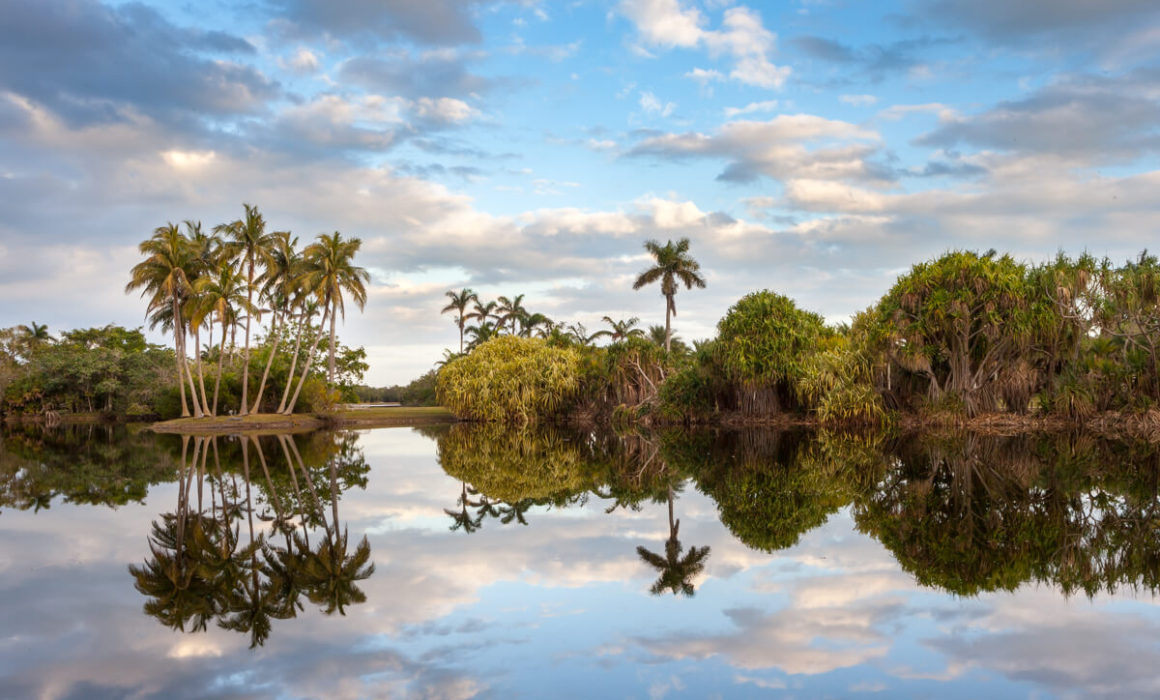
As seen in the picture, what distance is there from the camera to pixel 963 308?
34250 mm

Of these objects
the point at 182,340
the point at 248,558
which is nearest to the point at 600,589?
the point at 248,558

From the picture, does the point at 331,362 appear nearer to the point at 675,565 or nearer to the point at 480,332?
the point at 480,332

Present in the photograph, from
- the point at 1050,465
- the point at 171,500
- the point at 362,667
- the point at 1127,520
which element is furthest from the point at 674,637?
the point at 1050,465

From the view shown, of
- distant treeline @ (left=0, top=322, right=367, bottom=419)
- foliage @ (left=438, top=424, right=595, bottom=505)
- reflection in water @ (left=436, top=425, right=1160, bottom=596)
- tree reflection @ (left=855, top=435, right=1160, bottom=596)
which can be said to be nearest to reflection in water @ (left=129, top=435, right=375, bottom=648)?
reflection in water @ (left=436, top=425, right=1160, bottom=596)

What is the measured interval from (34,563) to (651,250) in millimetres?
55548

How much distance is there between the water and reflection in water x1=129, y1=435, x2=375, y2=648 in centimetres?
6

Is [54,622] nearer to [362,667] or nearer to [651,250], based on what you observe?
[362,667]

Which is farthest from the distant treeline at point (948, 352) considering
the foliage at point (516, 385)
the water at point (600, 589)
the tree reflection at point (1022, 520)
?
the water at point (600, 589)

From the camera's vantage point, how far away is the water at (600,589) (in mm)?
6023

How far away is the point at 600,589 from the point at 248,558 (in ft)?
15.6

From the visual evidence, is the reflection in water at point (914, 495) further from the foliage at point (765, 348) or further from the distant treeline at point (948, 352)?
the foliage at point (765, 348)

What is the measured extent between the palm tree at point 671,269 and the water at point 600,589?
4519cm

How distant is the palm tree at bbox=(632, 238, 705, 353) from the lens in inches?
2480

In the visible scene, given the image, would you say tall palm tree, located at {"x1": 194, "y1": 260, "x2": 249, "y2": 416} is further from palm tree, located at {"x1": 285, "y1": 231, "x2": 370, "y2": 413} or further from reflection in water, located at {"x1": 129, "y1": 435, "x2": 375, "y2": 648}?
reflection in water, located at {"x1": 129, "y1": 435, "x2": 375, "y2": 648}
